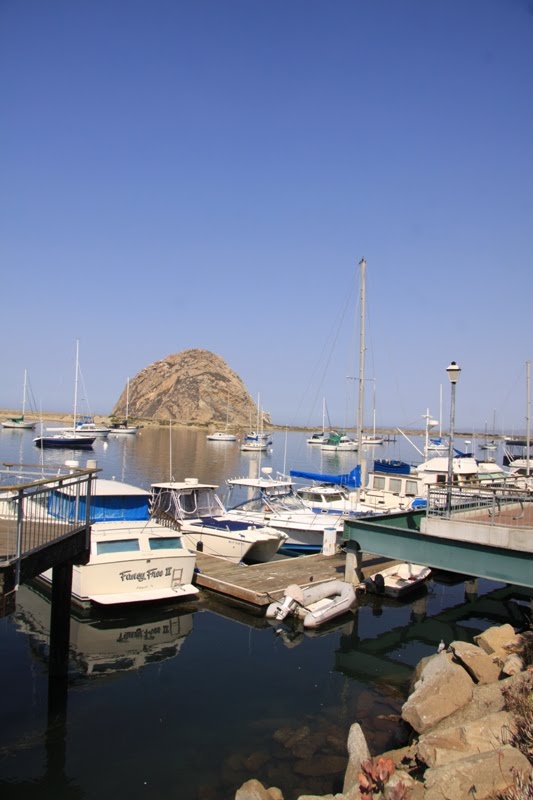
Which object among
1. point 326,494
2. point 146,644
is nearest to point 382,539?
point 146,644

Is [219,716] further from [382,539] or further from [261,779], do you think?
[382,539]

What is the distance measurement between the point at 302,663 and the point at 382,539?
4599 mm

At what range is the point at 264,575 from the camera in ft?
69.5

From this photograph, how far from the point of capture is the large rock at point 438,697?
35.5 ft

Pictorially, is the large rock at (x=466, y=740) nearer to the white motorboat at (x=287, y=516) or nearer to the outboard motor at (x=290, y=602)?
the outboard motor at (x=290, y=602)

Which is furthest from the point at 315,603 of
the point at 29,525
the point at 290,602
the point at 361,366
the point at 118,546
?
the point at 361,366

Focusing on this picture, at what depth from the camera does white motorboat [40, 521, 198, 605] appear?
17.8m

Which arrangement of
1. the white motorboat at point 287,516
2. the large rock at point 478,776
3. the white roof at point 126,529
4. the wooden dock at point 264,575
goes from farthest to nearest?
the white motorboat at point 287,516 < the white roof at point 126,529 < the wooden dock at point 264,575 < the large rock at point 478,776

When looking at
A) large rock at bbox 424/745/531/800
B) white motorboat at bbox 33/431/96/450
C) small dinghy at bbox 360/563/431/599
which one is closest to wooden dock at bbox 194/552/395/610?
small dinghy at bbox 360/563/431/599

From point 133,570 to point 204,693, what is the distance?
5.36m

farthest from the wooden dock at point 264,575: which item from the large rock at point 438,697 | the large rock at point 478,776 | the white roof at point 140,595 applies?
the large rock at point 478,776

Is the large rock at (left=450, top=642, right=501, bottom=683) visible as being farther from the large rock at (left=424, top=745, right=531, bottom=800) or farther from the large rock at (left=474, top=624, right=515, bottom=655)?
the large rock at (left=424, top=745, right=531, bottom=800)

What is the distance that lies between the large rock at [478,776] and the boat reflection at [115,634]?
30.3 ft

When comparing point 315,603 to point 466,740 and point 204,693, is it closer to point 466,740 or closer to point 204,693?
point 204,693
